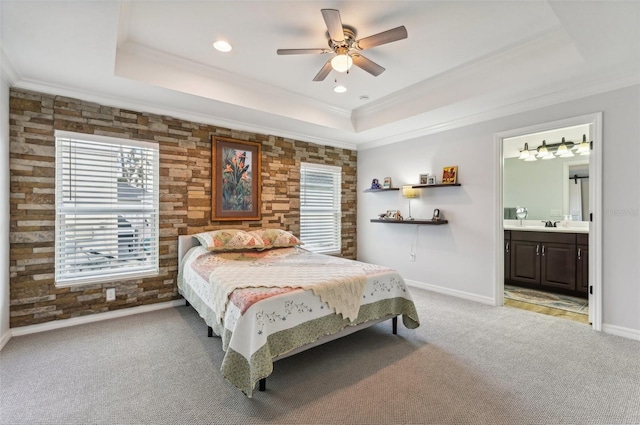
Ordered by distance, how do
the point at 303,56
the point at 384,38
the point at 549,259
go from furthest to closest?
the point at 549,259
the point at 303,56
the point at 384,38

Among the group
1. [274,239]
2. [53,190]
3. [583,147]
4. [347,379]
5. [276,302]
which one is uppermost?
[583,147]

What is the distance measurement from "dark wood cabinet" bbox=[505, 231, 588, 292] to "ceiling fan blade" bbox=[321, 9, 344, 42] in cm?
417

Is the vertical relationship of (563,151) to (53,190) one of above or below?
above

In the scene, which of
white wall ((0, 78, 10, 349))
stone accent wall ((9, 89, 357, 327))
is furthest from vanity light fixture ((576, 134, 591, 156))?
white wall ((0, 78, 10, 349))

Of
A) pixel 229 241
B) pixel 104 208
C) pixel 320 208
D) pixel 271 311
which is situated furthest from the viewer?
pixel 320 208

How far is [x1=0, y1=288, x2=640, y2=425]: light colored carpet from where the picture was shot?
5.76 ft

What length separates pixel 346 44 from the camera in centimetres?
249

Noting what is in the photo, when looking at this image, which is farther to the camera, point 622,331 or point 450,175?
point 450,175

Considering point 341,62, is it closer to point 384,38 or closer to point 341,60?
point 341,60

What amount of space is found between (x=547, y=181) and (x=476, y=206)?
7.33 ft

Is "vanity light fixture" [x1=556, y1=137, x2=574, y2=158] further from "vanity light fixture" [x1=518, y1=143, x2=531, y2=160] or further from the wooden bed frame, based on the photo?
the wooden bed frame

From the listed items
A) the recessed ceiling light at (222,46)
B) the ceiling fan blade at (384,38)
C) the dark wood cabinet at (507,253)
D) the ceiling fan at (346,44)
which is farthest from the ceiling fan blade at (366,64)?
the dark wood cabinet at (507,253)

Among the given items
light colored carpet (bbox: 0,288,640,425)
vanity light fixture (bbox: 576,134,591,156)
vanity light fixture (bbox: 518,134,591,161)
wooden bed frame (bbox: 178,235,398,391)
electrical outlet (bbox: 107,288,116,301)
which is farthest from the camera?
vanity light fixture (bbox: 518,134,591,161)

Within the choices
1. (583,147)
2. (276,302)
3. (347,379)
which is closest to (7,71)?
(276,302)
